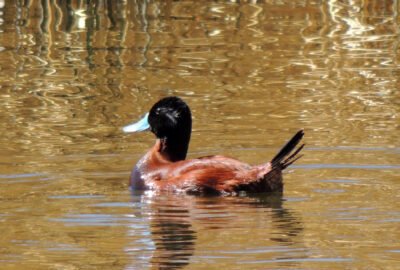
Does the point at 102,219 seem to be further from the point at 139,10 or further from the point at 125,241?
the point at 139,10

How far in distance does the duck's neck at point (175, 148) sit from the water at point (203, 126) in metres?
0.39

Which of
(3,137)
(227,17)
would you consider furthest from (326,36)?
(3,137)

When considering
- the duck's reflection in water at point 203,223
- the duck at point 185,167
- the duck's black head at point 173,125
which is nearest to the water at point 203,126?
the duck's reflection in water at point 203,223

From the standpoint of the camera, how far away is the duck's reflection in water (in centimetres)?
718

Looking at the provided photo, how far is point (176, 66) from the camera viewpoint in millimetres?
14258

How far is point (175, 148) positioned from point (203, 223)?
1710 millimetres

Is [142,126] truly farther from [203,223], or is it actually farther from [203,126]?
[203,223]

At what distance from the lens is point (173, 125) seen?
953 cm

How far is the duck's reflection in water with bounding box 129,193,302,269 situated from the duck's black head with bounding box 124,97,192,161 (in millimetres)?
632

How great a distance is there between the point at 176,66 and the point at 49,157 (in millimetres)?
4430

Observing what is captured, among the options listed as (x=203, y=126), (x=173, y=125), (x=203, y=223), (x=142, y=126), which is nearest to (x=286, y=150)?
(x=203, y=223)

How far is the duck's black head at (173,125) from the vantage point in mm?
9516

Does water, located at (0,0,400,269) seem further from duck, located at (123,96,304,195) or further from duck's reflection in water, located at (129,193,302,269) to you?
duck, located at (123,96,304,195)

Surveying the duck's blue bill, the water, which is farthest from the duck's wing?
the duck's blue bill
